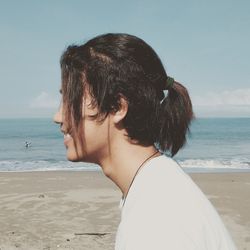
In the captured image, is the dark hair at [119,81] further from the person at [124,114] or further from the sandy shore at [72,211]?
the sandy shore at [72,211]

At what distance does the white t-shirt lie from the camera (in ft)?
3.95

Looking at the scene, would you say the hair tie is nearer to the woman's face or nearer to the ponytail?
the ponytail

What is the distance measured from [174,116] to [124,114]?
0.29 meters

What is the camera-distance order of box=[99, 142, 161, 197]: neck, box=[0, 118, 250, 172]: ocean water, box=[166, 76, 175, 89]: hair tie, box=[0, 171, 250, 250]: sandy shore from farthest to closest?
box=[0, 118, 250, 172]: ocean water, box=[0, 171, 250, 250]: sandy shore, box=[166, 76, 175, 89]: hair tie, box=[99, 142, 161, 197]: neck

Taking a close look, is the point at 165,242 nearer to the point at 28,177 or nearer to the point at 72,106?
the point at 72,106

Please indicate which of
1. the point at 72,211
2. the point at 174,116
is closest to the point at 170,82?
the point at 174,116

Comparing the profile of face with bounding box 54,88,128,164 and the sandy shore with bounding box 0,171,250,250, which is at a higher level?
the profile of face with bounding box 54,88,128,164

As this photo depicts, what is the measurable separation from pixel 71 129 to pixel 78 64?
0.27 metres

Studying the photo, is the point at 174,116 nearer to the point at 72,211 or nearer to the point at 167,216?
the point at 167,216

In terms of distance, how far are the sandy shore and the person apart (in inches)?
247

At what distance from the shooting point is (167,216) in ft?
4.08

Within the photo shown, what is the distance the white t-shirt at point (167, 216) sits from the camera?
1203 mm

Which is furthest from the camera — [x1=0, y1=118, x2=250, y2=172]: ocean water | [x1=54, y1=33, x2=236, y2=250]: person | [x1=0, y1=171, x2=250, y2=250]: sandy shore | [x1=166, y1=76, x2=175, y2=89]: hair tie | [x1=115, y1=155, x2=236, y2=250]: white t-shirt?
[x1=0, y1=118, x2=250, y2=172]: ocean water

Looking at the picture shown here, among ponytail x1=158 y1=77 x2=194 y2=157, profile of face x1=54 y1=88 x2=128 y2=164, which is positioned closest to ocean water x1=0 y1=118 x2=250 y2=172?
ponytail x1=158 y1=77 x2=194 y2=157
